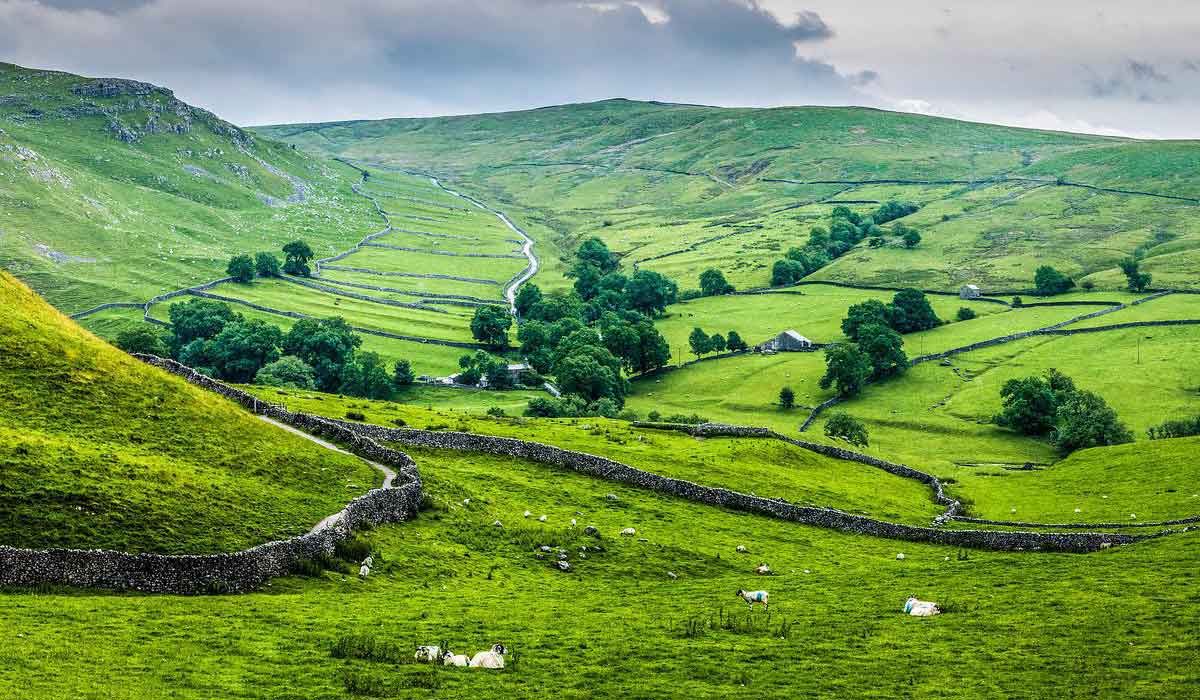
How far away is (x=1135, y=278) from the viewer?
169875mm

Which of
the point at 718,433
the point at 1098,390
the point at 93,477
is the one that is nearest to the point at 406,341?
the point at 718,433

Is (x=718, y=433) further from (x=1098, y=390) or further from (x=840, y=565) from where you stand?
(x=1098, y=390)

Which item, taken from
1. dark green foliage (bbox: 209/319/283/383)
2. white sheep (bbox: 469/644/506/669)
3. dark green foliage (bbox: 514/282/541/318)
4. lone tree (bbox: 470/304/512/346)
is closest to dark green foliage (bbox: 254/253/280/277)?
dark green foliage (bbox: 514/282/541/318)

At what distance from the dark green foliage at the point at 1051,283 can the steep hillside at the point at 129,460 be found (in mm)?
159684

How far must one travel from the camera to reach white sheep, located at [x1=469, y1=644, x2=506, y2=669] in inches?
→ 1032

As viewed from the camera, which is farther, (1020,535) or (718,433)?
(718,433)

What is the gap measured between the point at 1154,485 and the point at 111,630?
205ft

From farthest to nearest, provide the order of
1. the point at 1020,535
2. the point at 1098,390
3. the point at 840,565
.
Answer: the point at 1098,390
the point at 1020,535
the point at 840,565

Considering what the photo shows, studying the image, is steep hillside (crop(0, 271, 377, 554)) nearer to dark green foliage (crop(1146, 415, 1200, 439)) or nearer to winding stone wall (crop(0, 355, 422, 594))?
winding stone wall (crop(0, 355, 422, 594))

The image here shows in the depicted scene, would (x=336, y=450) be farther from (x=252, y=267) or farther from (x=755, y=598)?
(x=252, y=267)

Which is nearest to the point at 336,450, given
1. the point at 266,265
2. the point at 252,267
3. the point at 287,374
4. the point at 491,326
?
the point at 287,374

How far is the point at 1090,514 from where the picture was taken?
60.0 metres

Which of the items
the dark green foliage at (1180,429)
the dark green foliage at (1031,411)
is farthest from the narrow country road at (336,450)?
the dark green foliage at (1031,411)

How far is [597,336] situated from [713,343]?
18882 millimetres
